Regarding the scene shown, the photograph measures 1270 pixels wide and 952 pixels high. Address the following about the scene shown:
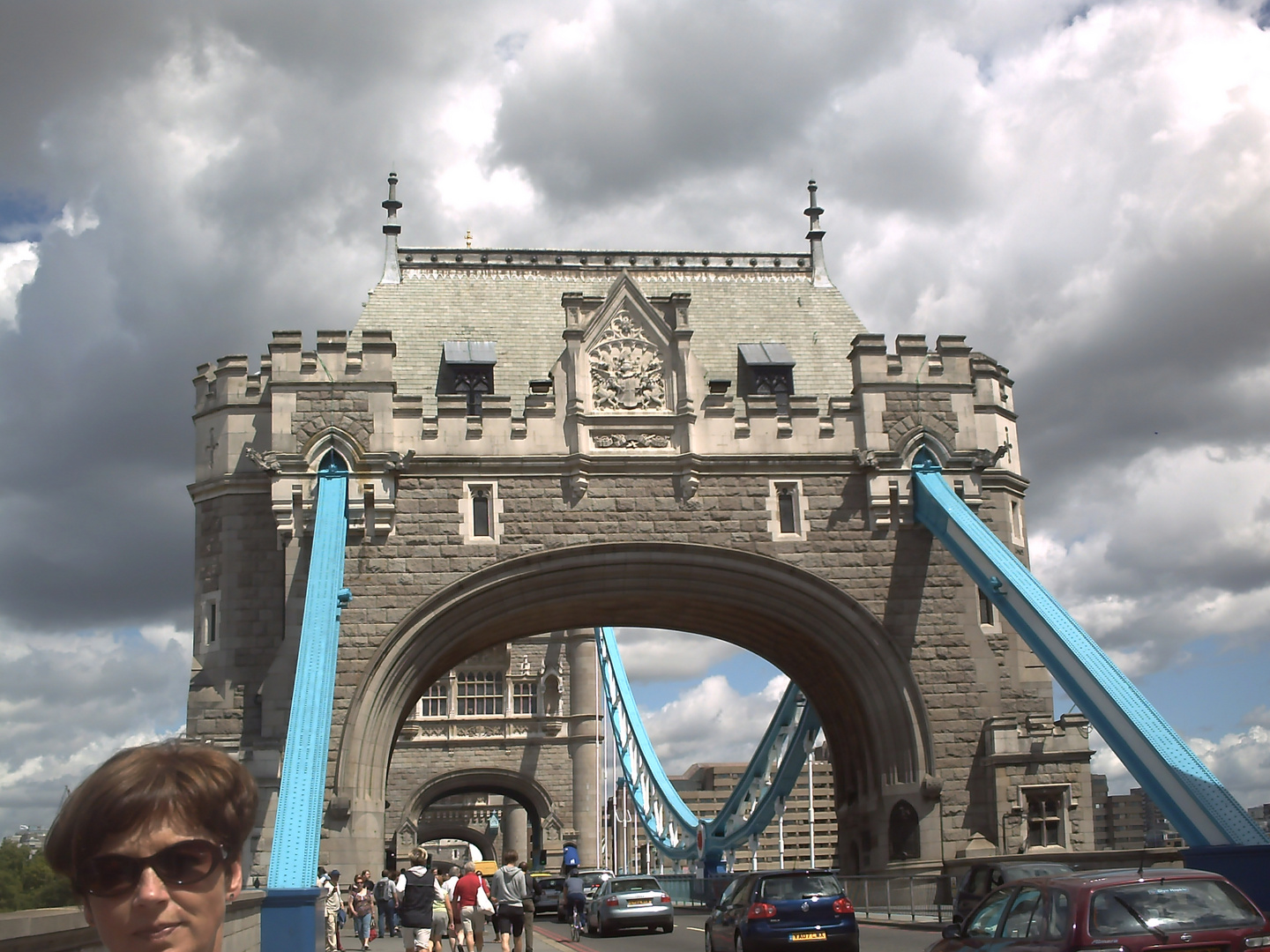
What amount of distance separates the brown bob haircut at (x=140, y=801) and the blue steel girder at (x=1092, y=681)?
46.5 feet

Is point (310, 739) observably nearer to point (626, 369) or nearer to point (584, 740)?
point (626, 369)

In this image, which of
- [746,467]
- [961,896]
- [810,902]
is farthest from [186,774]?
[746,467]

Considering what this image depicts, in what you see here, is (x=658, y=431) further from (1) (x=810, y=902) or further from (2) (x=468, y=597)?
(1) (x=810, y=902)

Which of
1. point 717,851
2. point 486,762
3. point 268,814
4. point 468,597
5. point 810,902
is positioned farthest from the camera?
point 486,762

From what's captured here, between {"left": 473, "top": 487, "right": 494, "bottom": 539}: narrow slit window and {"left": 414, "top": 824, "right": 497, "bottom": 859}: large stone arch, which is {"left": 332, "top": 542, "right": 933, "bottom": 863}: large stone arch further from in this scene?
{"left": 414, "top": 824, "right": 497, "bottom": 859}: large stone arch

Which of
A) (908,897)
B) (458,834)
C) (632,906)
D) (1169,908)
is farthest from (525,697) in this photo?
(1169,908)

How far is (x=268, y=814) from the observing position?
19344 millimetres

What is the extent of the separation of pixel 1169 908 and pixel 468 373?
1948cm

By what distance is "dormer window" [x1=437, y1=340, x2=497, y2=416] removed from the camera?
24516 mm

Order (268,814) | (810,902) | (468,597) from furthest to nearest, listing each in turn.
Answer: (468,597) < (268,814) < (810,902)

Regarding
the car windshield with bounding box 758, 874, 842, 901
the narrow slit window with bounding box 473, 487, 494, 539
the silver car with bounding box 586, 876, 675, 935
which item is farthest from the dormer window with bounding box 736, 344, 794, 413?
the car windshield with bounding box 758, 874, 842, 901

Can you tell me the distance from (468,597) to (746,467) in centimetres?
514

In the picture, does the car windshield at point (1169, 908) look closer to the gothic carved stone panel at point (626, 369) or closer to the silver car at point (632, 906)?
the silver car at point (632, 906)

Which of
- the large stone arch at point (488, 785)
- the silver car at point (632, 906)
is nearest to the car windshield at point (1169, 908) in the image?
the silver car at point (632, 906)
